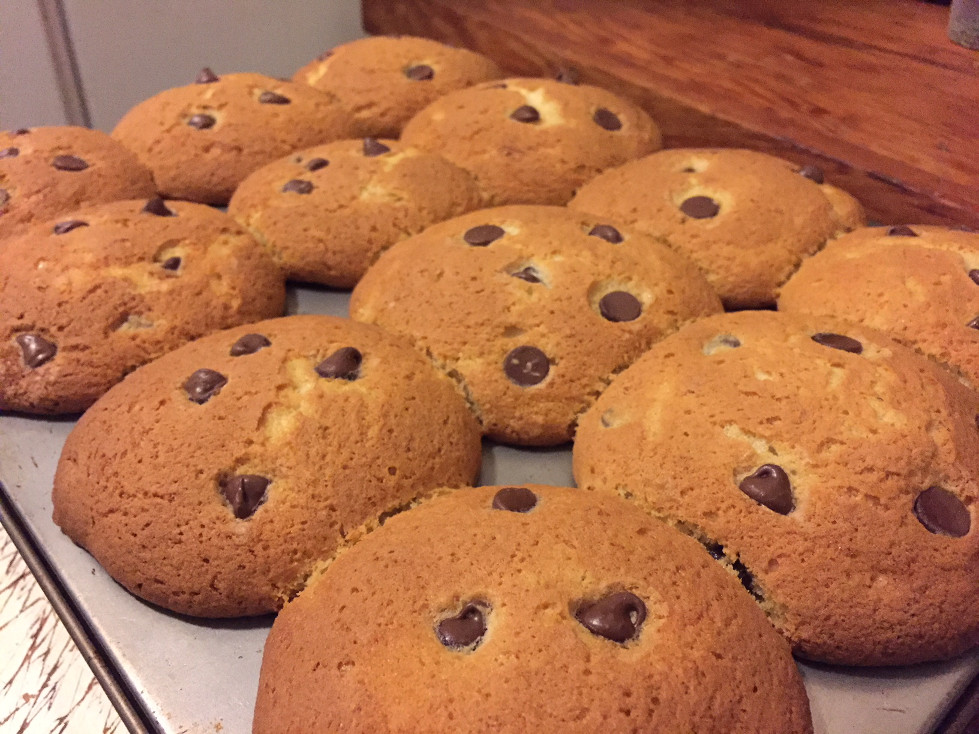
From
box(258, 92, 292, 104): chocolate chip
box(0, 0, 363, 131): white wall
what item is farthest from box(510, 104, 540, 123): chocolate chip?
box(0, 0, 363, 131): white wall

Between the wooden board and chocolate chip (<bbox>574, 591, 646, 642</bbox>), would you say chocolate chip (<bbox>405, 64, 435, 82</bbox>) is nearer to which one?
the wooden board

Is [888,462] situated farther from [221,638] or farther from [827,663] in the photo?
[221,638]

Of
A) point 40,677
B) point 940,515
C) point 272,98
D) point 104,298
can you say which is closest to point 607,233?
point 940,515

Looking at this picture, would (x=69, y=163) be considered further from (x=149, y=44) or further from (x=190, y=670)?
(x=149, y=44)

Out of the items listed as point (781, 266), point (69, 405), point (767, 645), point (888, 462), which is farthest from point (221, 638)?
point (781, 266)

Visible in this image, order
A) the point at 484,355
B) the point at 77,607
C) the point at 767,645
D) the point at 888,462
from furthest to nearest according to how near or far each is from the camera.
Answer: the point at 484,355 < the point at 77,607 < the point at 888,462 < the point at 767,645
